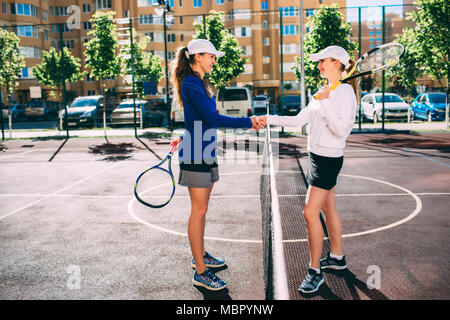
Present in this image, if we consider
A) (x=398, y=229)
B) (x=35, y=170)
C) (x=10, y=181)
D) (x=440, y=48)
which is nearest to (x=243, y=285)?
(x=398, y=229)

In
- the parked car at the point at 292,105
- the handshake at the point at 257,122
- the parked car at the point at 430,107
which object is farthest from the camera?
the parked car at the point at 292,105

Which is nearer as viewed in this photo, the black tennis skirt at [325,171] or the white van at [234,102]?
the black tennis skirt at [325,171]

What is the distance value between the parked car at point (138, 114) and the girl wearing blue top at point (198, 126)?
20.2m

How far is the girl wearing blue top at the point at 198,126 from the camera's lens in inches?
160

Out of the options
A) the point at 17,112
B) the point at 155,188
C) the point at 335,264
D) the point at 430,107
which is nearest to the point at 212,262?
the point at 335,264

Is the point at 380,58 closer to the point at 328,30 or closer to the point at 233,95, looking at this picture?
the point at 328,30

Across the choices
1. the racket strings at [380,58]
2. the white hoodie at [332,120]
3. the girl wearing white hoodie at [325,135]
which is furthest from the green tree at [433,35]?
the white hoodie at [332,120]

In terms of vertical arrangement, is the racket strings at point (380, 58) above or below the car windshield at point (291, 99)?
below

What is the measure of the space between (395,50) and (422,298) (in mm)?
2809

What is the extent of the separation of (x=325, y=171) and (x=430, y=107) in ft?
79.1

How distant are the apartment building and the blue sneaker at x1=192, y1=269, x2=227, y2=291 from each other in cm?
5400

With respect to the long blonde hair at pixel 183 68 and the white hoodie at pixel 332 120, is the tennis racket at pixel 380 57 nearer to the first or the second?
the white hoodie at pixel 332 120

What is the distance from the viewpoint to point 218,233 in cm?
619

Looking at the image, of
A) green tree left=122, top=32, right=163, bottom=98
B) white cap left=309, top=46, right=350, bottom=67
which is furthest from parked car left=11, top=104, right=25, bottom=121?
white cap left=309, top=46, right=350, bottom=67
